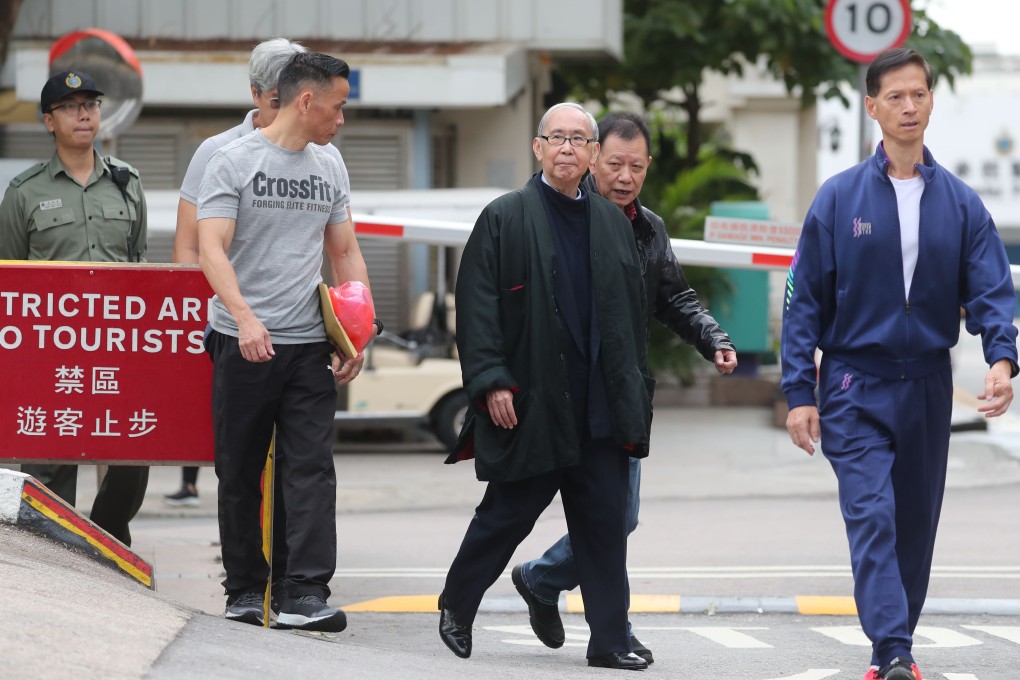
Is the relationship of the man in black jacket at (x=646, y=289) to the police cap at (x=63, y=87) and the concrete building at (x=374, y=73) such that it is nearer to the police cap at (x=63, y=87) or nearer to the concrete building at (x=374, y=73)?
the police cap at (x=63, y=87)

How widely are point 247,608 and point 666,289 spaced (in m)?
1.72

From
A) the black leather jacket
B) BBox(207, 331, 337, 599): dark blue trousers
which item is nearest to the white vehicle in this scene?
the black leather jacket

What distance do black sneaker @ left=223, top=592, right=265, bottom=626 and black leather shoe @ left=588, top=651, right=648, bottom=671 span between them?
1085 mm

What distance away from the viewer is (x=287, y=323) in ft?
18.1

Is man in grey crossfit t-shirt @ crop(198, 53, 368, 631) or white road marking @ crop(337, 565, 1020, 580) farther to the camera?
white road marking @ crop(337, 565, 1020, 580)

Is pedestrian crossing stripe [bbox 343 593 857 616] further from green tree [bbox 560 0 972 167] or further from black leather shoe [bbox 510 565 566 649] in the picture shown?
green tree [bbox 560 0 972 167]

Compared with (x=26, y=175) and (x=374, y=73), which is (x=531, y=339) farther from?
(x=374, y=73)

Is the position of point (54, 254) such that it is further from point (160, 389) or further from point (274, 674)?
point (274, 674)

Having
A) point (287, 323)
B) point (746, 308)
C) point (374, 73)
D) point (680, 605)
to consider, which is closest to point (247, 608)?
point (287, 323)

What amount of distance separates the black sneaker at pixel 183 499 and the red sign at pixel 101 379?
4129mm

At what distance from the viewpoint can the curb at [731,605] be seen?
6.74 meters

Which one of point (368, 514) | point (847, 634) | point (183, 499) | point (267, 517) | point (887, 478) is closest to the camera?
point (887, 478)

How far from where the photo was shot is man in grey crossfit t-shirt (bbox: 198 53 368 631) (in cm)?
548

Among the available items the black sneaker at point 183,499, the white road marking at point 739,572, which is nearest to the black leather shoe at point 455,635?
the white road marking at point 739,572
